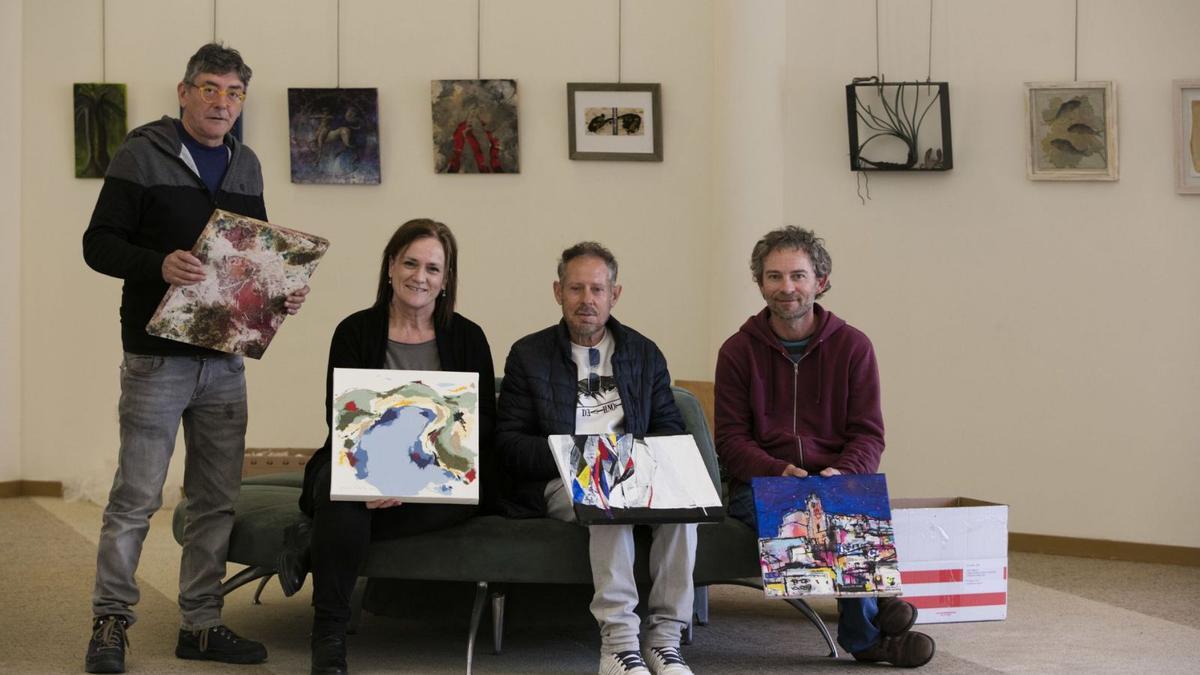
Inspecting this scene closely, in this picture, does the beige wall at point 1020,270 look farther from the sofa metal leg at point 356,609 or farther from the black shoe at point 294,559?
the black shoe at point 294,559

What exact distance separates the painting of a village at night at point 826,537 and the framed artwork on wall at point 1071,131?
8.16 ft

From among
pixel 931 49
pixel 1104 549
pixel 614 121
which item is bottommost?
pixel 1104 549

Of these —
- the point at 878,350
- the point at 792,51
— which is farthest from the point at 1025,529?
the point at 792,51

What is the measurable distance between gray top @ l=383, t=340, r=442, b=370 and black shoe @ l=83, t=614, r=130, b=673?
3.12 feet

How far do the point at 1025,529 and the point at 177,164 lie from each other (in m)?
3.75

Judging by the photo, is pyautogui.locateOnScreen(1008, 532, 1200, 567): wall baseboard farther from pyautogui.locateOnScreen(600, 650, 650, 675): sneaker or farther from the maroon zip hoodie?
pyautogui.locateOnScreen(600, 650, 650, 675): sneaker

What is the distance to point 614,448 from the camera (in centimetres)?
358

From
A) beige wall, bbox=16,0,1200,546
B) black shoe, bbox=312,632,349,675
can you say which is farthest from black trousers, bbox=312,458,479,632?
beige wall, bbox=16,0,1200,546

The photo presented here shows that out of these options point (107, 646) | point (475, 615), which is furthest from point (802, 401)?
point (107, 646)

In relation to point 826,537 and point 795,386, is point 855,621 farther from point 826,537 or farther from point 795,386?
point 795,386

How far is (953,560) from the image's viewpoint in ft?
12.1

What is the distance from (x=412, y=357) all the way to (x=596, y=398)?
51 cm

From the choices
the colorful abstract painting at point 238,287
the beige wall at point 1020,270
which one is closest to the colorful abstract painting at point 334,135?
the beige wall at point 1020,270

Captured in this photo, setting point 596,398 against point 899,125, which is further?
point 899,125
